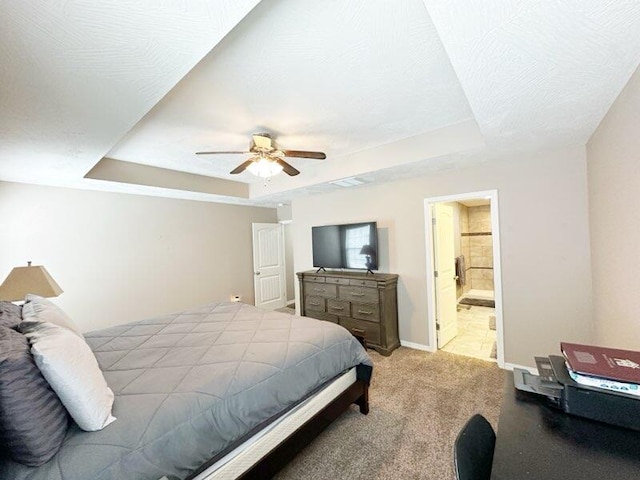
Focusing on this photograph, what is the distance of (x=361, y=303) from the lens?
3629mm

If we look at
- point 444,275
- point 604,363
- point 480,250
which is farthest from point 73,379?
point 480,250

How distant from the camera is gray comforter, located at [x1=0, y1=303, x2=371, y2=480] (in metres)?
1.06

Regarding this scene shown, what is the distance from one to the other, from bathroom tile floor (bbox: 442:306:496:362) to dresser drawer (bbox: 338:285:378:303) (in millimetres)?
1179

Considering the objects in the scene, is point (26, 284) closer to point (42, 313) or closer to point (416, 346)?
point (42, 313)

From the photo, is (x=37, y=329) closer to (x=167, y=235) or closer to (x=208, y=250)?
(x=167, y=235)

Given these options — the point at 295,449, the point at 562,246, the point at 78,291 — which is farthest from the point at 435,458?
the point at 78,291

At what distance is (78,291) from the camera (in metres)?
3.50

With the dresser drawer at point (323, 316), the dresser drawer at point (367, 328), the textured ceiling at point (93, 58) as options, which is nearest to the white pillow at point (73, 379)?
the textured ceiling at point (93, 58)

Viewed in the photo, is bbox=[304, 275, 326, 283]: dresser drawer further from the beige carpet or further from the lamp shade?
the lamp shade

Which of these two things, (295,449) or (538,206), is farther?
(538,206)

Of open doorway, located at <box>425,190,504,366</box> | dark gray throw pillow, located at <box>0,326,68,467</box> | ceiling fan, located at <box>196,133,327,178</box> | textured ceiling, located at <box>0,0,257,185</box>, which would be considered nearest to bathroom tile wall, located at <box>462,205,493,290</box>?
open doorway, located at <box>425,190,504,366</box>

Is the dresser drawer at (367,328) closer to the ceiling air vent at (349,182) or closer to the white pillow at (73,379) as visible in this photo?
the ceiling air vent at (349,182)

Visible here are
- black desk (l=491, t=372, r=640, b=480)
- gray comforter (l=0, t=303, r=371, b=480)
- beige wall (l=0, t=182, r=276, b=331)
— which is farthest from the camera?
beige wall (l=0, t=182, r=276, b=331)

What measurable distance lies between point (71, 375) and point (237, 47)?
5.86ft
